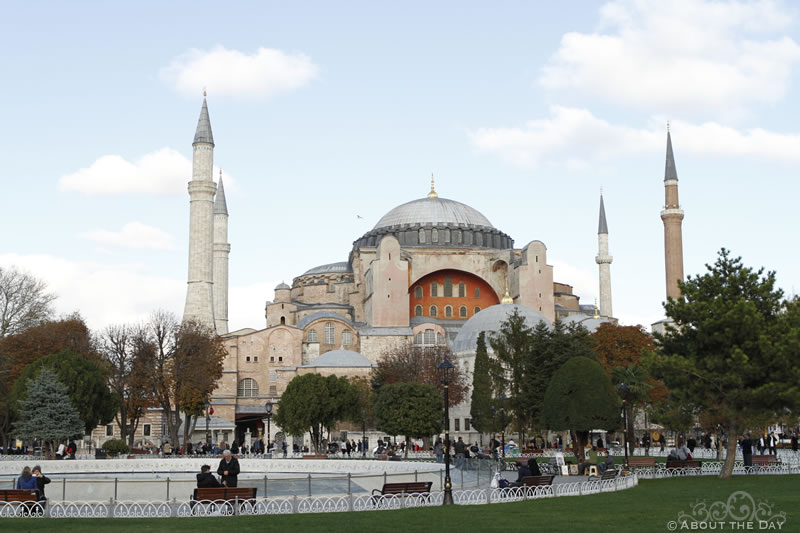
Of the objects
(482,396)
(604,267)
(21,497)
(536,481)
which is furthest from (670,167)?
(21,497)

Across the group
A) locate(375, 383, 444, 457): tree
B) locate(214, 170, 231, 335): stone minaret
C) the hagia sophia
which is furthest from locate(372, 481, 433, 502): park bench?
locate(214, 170, 231, 335): stone minaret

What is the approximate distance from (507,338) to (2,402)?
21317 millimetres

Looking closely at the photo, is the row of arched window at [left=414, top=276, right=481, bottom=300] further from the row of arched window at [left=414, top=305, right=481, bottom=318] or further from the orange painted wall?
the row of arched window at [left=414, top=305, right=481, bottom=318]

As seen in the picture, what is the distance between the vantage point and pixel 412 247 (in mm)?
63500

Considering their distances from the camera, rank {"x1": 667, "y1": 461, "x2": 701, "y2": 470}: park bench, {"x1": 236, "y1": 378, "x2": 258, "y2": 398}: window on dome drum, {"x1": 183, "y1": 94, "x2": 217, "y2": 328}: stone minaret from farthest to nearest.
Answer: {"x1": 236, "y1": 378, "x2": 258, "y2": 398}: window on dome drum, {"x1": 183, "y1": 94, "x2": 217, "y2": 328}: stone minaret, {"x1": 667, "y1": 461, "x2": 701, "y2": 470}: park bench

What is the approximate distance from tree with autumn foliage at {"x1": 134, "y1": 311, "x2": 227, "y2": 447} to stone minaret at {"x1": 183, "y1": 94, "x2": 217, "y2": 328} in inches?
419

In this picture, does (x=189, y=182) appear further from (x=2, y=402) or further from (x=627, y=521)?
(x=627, y=521)

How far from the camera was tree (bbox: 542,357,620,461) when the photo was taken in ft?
84.0

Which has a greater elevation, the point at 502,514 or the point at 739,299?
the point at 739,299

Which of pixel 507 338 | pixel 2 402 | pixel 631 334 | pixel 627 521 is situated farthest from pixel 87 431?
pixel 627 521

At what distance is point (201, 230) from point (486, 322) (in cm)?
1709

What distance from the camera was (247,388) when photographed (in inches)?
2245

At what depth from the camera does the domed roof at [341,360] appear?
173 ft

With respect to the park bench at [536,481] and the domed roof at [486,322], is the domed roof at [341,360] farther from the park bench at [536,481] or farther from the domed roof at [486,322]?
the park bench at [536,481]
